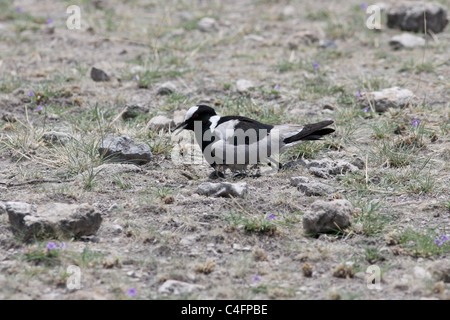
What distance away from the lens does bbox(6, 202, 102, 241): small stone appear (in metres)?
4.04

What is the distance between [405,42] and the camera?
8.57m

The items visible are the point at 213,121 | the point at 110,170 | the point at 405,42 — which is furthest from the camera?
the point at 405,42

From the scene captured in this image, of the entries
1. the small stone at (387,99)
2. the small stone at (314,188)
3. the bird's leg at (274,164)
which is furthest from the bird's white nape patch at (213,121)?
the small stone at (387,99)

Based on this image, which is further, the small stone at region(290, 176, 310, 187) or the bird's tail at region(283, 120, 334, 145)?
the bird's tail at region(283, 120, 334, 145)

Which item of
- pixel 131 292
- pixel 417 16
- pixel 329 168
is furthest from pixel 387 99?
Answer: pixel 131 292

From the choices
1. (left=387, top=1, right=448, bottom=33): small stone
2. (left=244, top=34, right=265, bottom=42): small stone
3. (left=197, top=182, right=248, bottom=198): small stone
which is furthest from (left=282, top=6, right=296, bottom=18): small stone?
(left=197, top=182, right=248, bottom=198): small stone

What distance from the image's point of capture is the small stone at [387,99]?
6.75 meters

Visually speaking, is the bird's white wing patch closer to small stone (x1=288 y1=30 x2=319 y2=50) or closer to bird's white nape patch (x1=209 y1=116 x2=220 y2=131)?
bird's white nape patch (x1=209 y1=116 x2=220 y2=131)

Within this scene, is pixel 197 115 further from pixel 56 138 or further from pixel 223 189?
pixel 56 138

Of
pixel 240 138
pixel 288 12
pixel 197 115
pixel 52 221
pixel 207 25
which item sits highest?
pixel 288 12

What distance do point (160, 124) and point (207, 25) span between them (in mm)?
3464

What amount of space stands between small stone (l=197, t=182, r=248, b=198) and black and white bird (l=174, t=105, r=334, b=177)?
54cm

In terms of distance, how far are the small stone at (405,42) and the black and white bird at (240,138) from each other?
11.3 ft
